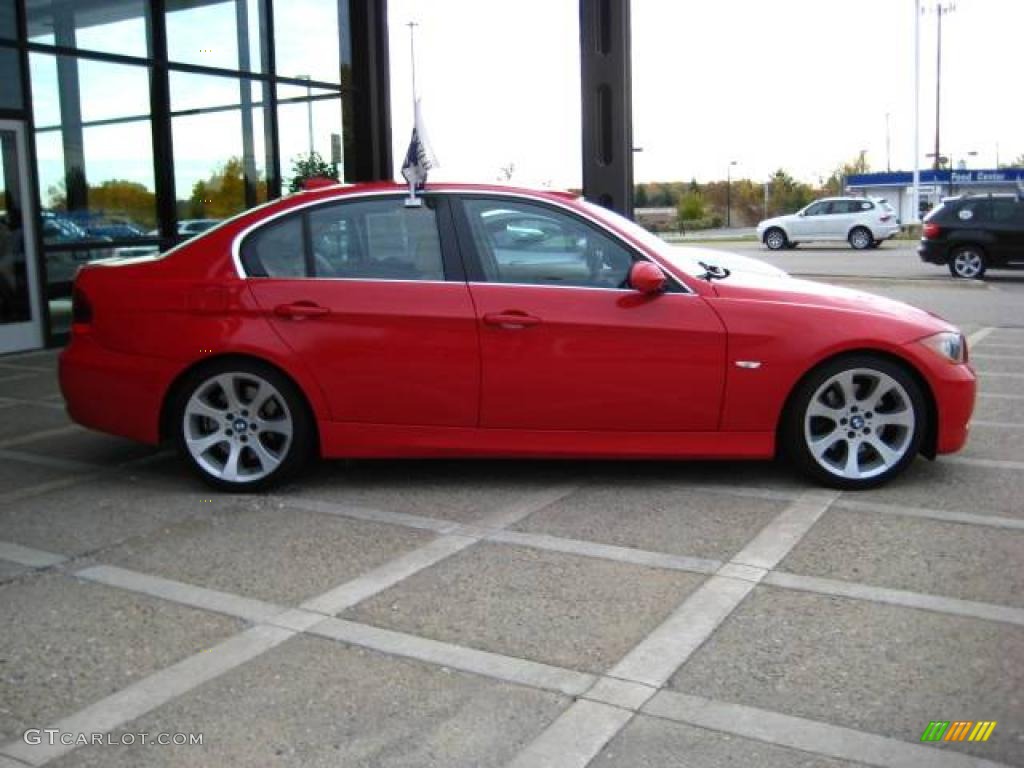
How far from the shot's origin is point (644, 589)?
4.38 metres

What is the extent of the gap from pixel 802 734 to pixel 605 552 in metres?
1.69

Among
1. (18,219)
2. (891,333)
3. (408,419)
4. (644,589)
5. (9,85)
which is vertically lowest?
(644,589)

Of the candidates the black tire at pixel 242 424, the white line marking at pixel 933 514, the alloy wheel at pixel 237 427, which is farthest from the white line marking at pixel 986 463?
the alloy wheel at pixel 237 427

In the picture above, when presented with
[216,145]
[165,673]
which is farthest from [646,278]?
[216,145]

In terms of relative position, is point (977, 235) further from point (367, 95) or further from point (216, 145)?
point (216, 145)

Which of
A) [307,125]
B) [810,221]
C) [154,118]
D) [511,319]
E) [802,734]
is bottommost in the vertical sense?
[802,734]

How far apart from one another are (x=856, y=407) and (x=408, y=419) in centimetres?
229

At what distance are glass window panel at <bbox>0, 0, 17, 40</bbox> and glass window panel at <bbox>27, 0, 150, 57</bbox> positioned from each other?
21 centimetres

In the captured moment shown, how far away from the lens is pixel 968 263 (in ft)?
69.6

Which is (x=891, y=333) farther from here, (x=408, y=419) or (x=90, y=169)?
(x=90, y=169)

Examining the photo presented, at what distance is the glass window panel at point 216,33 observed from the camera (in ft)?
42.1

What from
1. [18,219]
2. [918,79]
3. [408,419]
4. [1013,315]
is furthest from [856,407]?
[918,79]

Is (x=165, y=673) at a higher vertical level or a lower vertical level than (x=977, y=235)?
lower

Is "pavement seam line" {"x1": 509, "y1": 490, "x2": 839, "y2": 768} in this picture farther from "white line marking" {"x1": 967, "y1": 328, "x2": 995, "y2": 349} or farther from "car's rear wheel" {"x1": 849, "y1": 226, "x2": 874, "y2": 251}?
"car's rear wheel" {"x1": 849, "y1": 226, "x2": 874, "y2": 251}
